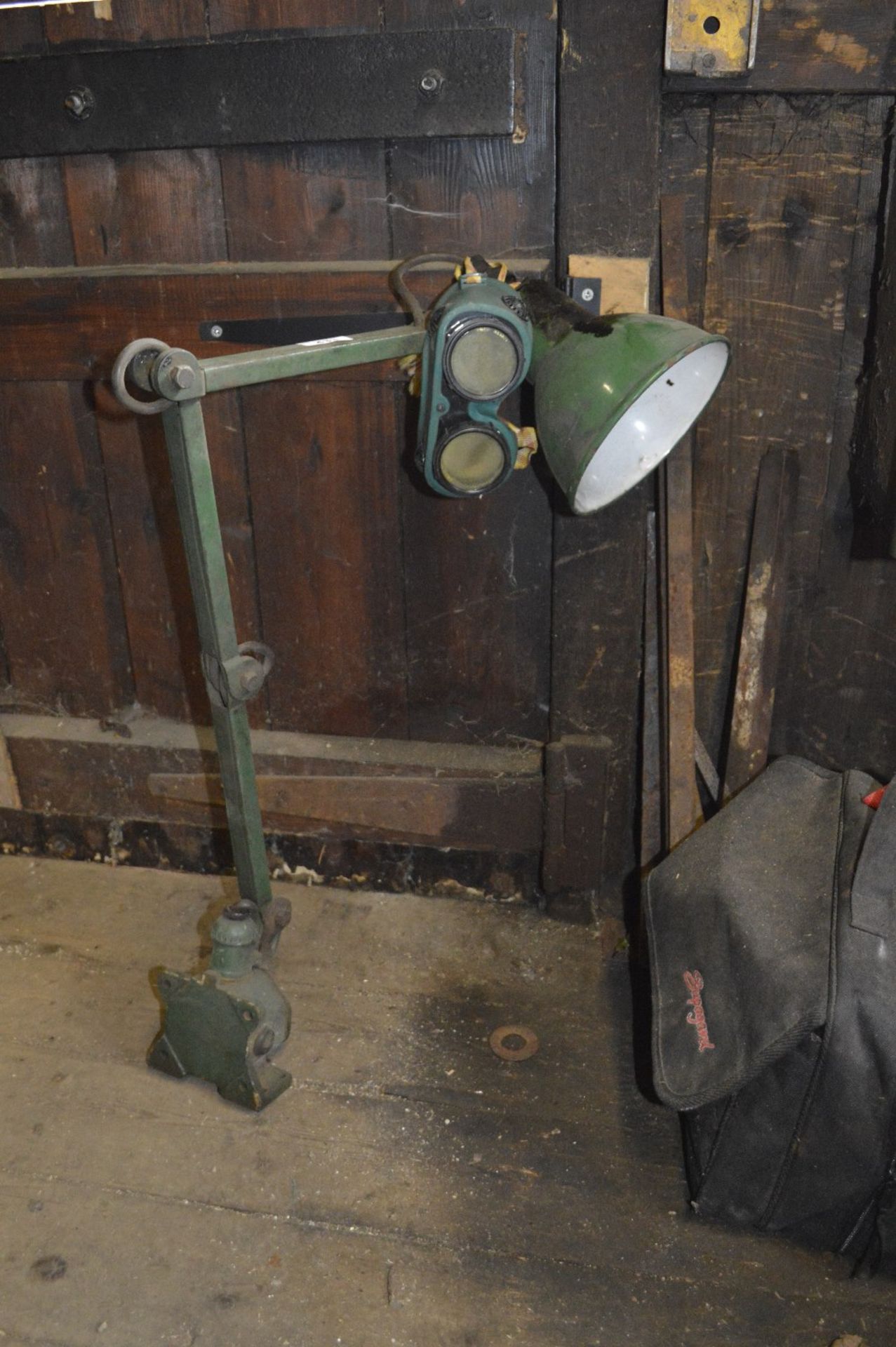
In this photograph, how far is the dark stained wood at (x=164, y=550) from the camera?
1718 millimetres

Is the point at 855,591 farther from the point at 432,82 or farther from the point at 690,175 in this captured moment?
the point at 432,82

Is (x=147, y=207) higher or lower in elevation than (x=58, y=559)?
higher

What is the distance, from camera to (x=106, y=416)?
1.72m

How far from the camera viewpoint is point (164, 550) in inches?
70.7

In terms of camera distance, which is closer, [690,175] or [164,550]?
[690,175]

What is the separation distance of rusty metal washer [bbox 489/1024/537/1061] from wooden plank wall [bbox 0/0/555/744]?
0.48 m

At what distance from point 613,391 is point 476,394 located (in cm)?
17

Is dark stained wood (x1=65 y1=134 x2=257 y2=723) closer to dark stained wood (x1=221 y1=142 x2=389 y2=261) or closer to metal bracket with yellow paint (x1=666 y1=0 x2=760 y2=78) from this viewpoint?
dark stained wood (x1=221 y1=142 x2=389 y2=261)

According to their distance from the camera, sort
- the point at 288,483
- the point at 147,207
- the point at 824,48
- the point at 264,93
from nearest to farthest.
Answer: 1. the point at 824,48
2. the point at 264,93
3. the point at 147,207
4. the point at 288,483

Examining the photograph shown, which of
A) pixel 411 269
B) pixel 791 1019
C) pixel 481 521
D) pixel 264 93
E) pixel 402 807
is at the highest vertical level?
pixel 264 93

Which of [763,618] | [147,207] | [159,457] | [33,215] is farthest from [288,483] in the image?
[763,618]

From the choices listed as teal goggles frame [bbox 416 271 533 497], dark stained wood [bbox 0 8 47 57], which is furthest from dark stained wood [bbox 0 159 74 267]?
teal goggles frame [bbox 416 271 533 497]

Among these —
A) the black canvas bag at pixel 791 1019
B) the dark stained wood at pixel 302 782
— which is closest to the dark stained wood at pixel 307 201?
the dark stained wood at pixel 302 782

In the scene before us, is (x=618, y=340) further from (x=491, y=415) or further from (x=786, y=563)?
(x=786, y=563)
